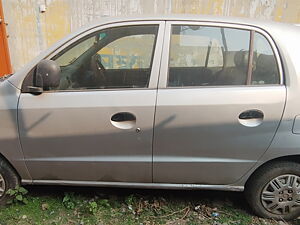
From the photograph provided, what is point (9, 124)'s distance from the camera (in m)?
2.12

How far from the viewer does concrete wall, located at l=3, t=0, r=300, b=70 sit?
579cm

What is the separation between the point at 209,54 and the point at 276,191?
129 centimetres

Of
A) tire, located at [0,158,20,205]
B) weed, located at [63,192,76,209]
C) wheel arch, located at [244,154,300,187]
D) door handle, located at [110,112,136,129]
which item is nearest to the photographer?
door handle, located at [110,112,136,129]

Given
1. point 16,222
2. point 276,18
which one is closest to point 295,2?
point 276,18

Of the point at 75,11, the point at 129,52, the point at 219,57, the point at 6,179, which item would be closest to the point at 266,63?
the point at 219,57

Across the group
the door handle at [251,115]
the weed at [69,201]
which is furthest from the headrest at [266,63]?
the weed at [69,201]

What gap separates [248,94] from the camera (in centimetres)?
200

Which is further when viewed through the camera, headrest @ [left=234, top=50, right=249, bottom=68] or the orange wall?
the orange wall

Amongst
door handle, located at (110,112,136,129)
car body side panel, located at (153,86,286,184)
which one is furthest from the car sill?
door handle, located at (110,112,136,129)

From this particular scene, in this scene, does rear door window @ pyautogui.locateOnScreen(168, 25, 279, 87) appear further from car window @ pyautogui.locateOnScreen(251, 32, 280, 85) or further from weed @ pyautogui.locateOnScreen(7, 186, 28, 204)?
weed @ pyautogui.locateOnScreen(7, 186, 28, 204)

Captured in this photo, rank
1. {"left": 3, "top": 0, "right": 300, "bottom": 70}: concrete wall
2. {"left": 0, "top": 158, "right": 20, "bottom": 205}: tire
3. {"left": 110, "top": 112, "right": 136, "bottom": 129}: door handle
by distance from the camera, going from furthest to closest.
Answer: {"left": 3, "top": 0, "right": 300, "bottom": 70}: concrete wall
{"left": 0, "top": 158, "right": 20, "bottom": 205}: tire
{"left": 110, "top": 112, "right": 136, "bottom": 129}: door handle

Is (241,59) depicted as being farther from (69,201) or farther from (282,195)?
(69,201)

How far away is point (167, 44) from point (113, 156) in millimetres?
994

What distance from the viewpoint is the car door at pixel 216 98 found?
201cm
